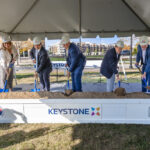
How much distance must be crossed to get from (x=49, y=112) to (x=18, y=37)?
3.57 metres

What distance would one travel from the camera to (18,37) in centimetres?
488

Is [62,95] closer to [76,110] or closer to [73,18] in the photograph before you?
[76,110]

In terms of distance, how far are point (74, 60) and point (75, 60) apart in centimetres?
2

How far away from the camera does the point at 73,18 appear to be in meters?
4.53

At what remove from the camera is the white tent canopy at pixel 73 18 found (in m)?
4.01

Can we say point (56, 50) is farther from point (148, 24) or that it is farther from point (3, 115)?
point (3, 115)

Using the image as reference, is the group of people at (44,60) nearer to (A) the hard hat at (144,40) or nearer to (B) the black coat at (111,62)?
(B) the black coat at (111,62)

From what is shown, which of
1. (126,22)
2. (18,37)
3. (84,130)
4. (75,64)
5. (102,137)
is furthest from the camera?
(18,37)

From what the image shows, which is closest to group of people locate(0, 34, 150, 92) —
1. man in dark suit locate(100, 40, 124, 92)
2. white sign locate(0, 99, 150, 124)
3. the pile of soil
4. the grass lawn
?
man in dark suit locate(100, 40, 124, 92)

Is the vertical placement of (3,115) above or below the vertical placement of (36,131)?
above

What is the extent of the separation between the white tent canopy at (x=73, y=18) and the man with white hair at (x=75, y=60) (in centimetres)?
217

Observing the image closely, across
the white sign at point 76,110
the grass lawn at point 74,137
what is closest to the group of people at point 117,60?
the white sign at point 76,110

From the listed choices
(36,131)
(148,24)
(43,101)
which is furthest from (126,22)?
(36,131)

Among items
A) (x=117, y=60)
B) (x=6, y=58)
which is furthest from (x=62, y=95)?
(x=6, y=58)
